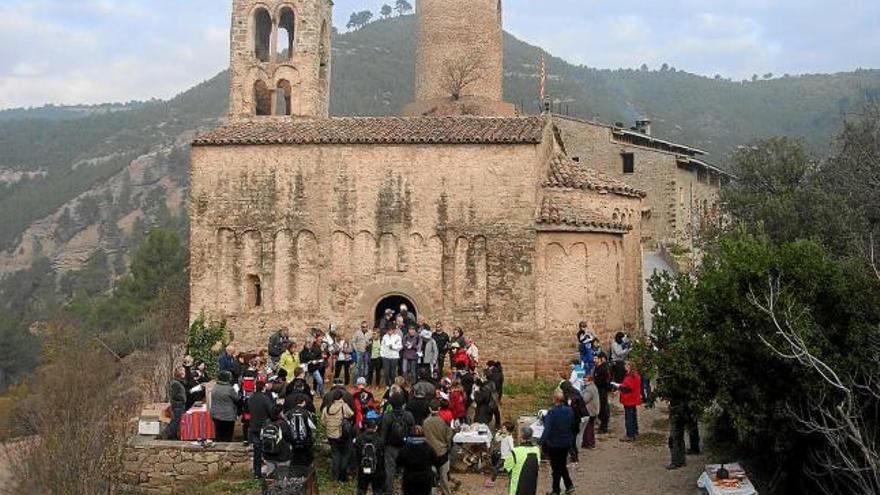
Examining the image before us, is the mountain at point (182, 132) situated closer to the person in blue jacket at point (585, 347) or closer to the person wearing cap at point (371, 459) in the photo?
the person in blue jacket at point (585, 347)

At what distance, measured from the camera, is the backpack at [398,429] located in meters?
12.0

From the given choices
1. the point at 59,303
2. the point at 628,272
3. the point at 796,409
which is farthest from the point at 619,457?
the point at 59,303

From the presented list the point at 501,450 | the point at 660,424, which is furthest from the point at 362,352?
the point at 660,424

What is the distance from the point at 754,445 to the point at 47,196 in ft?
325

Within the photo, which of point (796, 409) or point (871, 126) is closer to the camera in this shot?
point (796, 409)

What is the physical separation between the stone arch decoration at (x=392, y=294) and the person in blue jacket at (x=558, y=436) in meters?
8.40

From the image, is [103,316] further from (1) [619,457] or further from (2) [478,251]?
(1) [619,457]

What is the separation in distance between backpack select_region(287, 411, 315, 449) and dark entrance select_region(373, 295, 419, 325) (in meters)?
8.69

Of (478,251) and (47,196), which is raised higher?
(47,196)

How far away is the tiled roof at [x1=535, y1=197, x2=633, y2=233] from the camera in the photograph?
20.0 metres

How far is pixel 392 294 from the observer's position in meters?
20.8

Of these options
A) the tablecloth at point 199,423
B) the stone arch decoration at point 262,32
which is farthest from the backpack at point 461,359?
the stone arch decoration at point 262,32

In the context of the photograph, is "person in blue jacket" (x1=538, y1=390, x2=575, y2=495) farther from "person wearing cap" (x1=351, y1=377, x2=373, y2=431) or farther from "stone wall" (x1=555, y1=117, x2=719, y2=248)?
"stone wall" (x1=555, y1=117, x2=719, y2=248)

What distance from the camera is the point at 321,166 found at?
21.0 m
